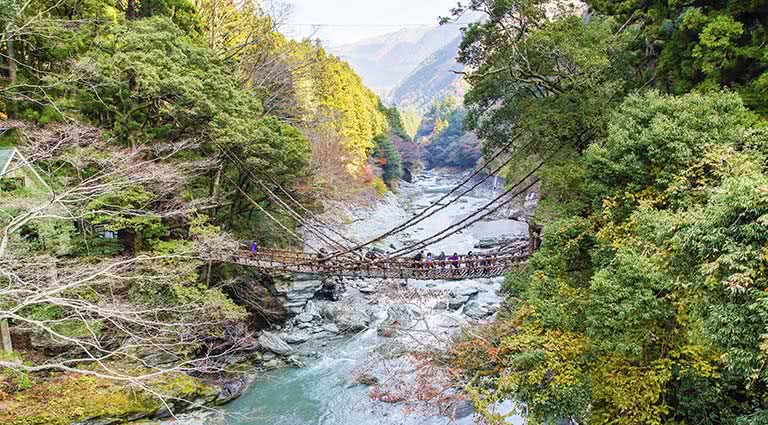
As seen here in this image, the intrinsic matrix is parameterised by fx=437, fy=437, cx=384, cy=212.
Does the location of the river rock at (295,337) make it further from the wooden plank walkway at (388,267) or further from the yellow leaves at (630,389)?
the yellow leaves at (630,389)

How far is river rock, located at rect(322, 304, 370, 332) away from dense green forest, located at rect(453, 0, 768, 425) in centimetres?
493

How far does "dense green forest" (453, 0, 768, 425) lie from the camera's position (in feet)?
11.2

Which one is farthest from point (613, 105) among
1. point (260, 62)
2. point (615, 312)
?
point (260, 62)

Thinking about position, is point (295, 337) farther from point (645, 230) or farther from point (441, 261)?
point (645, 230)

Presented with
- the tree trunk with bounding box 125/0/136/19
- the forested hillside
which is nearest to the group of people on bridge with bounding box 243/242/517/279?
the forested hillside

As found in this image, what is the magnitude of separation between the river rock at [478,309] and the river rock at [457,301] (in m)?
0.24

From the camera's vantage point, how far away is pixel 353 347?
10.9 meters

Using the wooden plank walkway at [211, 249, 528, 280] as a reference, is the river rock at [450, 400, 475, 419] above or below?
below

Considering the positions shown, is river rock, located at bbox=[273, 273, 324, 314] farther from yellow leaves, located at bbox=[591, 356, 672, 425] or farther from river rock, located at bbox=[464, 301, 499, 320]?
yellow leaves, located at bbox=[591, 356, 672, 425]

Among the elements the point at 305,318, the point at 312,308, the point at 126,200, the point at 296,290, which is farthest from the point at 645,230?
the point at 296,290

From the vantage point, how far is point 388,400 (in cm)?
848

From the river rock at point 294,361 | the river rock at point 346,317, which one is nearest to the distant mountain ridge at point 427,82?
the river rock at point 346,317

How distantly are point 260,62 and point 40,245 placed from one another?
10174 mm

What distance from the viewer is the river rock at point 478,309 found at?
39.0ft
